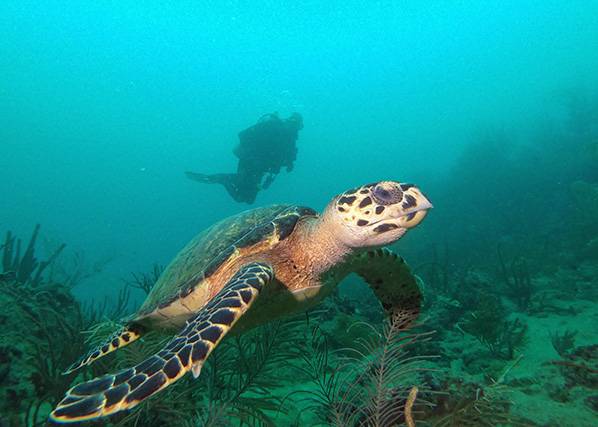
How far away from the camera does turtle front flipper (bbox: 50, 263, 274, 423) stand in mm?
1514

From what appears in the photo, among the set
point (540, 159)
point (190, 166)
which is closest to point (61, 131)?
point (190, 166)

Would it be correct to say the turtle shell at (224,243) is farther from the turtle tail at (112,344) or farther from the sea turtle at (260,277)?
the turtle tail at (112,344)

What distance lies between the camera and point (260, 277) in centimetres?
246

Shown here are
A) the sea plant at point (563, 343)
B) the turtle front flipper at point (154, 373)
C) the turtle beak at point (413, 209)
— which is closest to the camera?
the turtle front flipper at point (154, 373)

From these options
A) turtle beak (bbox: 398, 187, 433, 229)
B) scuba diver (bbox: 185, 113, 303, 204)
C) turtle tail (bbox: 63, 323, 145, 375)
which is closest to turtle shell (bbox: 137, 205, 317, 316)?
turtle tail (bbox: 63, 323, 145, 375)

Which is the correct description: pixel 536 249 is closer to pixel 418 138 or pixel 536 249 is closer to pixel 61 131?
pixel 418 138

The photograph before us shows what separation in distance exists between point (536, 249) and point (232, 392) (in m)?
10.3

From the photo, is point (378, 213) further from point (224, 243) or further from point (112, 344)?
point (112, 344)

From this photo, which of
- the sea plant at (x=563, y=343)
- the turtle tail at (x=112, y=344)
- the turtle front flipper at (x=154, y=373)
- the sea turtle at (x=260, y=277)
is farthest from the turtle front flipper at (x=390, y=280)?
the turtle tail at (x=112, y=344)

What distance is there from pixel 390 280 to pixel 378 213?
1484 mm

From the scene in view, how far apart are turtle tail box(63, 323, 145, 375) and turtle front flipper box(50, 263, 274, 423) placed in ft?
5.14

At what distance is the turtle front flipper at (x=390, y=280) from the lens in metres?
3.40

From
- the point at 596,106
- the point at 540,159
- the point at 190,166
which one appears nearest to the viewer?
the point at 540,159

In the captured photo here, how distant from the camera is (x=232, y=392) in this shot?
385 centimetres
